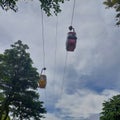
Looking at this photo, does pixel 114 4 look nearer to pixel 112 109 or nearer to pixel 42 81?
pixel 42 81

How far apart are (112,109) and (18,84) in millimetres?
26077

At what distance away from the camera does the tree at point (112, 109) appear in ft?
194

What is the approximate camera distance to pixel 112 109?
6131cm

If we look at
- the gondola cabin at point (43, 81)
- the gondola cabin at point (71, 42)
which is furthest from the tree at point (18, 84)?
the gondola cabin at point (71, 42)

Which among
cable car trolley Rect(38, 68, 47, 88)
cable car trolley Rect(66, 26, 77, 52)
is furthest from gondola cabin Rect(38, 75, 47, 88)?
cable car trolley Rect(66, 26, 77, 52)

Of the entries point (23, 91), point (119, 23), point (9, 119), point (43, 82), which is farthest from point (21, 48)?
point (119, 23)

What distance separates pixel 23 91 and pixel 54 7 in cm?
2922

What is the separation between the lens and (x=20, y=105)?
4053cm

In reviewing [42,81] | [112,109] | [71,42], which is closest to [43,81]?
[42,81]

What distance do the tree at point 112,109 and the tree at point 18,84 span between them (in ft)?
66.6

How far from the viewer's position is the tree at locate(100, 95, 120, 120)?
59094mm

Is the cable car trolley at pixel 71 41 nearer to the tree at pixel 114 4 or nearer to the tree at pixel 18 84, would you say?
the tree at pixel 114 4

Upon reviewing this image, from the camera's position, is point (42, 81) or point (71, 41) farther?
point (42, 81)

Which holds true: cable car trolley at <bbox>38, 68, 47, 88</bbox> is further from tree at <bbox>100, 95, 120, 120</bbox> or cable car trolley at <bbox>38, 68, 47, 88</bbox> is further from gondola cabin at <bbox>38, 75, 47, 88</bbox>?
tree at <bbox>100, 95, 120, 120</bbox>
